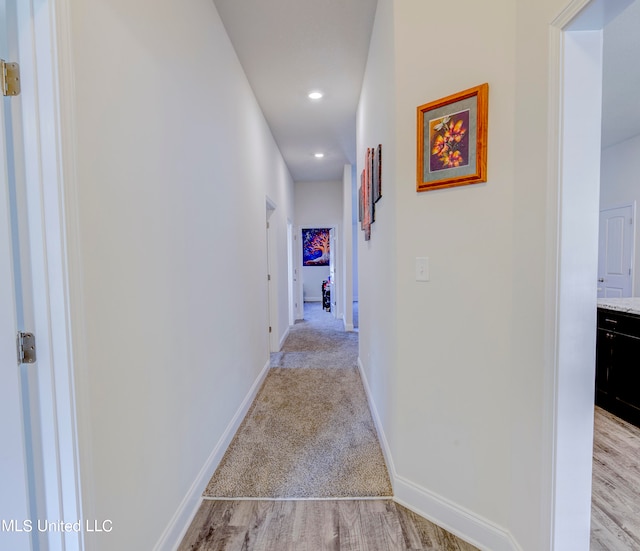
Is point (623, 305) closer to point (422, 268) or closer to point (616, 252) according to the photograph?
point (422, 268)

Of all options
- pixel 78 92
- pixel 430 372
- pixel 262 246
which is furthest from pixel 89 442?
pixel 262 246

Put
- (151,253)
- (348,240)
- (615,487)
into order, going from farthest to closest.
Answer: (348,240) → (615,487) → (151,253)

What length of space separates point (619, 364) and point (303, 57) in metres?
3.46

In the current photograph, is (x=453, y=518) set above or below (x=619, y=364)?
below

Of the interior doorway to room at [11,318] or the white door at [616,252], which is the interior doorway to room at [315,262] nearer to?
the white door at [616,252]

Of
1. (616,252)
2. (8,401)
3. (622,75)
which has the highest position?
(622,75)

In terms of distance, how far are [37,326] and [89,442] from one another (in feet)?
1.19

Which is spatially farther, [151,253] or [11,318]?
[151,253]

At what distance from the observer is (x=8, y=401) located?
33.4 inches

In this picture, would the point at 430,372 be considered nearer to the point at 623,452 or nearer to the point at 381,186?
the point at 381,186

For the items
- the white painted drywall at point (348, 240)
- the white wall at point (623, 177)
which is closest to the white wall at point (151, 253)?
the white painted drywall at point (348, 240)

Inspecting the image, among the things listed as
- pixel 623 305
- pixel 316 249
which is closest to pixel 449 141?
pixel 623 305

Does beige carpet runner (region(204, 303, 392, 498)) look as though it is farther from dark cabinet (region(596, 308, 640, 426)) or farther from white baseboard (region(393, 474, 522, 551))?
dark cabinet (region(596, 308, 640, 426))

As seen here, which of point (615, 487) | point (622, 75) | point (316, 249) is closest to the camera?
point (615, 487)
